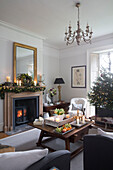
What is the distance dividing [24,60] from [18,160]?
3.42 meters

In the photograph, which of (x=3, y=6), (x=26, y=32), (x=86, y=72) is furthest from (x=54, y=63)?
(x=3, y=6)

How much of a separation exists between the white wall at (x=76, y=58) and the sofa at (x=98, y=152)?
3.48 meters

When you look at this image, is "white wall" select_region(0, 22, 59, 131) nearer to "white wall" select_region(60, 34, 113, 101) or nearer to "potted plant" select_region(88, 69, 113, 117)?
"white wall" select_region(60, 34, 113, 101)

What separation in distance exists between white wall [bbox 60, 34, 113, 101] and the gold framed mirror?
175 cm

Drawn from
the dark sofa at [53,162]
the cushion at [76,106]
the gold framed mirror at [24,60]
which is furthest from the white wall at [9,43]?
the dark sofa at [53,162]

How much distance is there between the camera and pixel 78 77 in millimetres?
5164

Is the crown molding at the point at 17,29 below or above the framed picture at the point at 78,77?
above

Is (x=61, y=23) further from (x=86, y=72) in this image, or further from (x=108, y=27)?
(x=86, y=72)

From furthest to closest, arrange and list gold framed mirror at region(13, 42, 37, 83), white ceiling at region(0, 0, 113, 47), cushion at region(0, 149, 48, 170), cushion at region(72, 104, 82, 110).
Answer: cushion at region(72, 104, 82, 110)
gold framed mirror at region(13, 42, 37, 83)
white ceiling at region(0, 0, 113, 47)
cushion at region(0, 149, 48, 170)

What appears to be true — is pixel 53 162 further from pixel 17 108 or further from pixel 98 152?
pixel 17 108

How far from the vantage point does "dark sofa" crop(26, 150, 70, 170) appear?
1.06 metres

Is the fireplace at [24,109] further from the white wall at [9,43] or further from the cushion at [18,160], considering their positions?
the cushion at [18,160]

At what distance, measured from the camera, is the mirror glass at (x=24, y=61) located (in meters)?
3.84

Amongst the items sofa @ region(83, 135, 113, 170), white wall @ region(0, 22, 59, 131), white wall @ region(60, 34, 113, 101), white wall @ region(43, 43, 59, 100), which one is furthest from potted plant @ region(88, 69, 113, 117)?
white wall @ region(43, 43, 59, 100)
